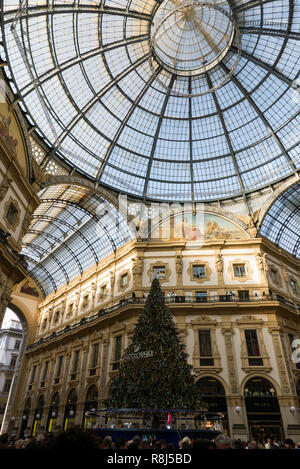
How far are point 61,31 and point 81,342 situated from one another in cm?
3232

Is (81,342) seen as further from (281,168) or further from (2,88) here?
(281,168)

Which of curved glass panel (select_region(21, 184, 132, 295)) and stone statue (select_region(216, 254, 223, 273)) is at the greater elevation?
curved glass panel (select_region(21, 184, 132, 295))

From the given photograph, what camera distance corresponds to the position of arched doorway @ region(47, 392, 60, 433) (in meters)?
35.0

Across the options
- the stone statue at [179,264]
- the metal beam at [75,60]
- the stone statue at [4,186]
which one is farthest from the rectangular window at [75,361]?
the metal beam at [75,60]

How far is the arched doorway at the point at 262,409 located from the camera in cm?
2442

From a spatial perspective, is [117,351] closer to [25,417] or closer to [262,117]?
[25,417]

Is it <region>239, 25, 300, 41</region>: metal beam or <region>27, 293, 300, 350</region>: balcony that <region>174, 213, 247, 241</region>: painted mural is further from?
<region>239, 25, 300, 41</region>: metal beam

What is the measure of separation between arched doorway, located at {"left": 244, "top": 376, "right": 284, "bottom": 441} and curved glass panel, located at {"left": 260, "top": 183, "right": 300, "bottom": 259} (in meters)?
16.8

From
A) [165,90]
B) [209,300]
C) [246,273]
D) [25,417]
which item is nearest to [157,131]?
[165,90]

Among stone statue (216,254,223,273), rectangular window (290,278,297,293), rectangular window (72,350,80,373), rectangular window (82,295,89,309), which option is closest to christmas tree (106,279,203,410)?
stone statue (216,254,223,273)

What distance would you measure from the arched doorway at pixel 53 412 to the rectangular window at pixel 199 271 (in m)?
22.3

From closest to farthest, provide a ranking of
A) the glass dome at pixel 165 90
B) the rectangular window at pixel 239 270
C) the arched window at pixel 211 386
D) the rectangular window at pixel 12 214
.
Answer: the rectangular window at pixel 12 214, the arched window at pixel 211 386, the glass dome at pixel 165 90, the rectangular window at pixel 239 270

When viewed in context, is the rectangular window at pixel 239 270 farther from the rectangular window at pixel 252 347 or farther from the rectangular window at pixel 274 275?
the rectangular window at pixel 252 347

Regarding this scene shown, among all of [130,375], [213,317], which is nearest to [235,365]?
[213,317]
